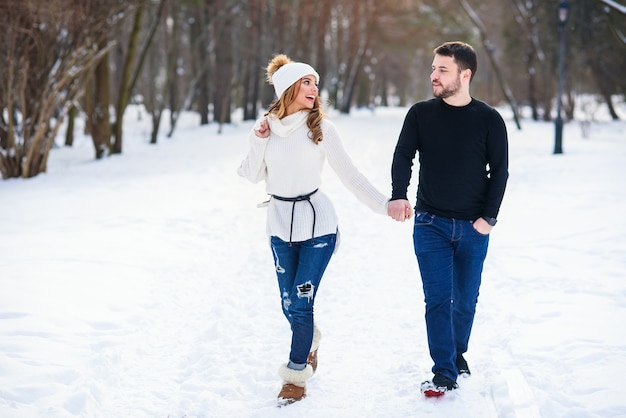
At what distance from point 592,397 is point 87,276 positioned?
4.39m

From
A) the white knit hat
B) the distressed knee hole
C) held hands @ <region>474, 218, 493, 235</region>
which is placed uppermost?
the white knit hat

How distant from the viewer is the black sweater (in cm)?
354

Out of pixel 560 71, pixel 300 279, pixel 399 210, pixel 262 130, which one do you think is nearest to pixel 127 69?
pixel 560 71

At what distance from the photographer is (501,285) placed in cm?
603

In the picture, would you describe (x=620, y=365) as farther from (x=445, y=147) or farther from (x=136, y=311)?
(x=136, y=311)

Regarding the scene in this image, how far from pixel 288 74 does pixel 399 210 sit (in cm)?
101

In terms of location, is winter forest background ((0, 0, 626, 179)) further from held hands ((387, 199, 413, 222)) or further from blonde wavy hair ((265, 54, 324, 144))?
blonde wavy hair ((265, 54, 324, 144))

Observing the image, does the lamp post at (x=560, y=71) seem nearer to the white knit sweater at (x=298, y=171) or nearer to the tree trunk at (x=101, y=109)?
the tree trunk at (x=101, y=109)

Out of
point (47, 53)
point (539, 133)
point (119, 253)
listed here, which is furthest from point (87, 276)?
point (539, 133)

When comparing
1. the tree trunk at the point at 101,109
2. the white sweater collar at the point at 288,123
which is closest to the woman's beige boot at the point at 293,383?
the white sweater collar at the point at 288,123

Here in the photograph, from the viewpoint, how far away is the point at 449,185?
3598 mm

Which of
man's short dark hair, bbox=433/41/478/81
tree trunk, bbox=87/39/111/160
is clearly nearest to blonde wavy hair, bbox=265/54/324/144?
man's short dark hair, bbox=433/41/478/81

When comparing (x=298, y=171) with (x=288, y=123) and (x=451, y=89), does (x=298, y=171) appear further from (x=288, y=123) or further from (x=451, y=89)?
(x=451, y=89)

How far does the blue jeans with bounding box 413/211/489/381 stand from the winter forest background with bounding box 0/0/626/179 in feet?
26.6
